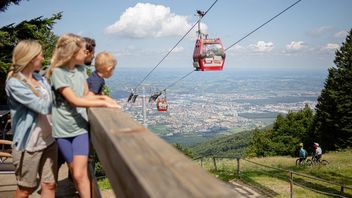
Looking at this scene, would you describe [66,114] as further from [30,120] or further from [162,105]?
[162,105]

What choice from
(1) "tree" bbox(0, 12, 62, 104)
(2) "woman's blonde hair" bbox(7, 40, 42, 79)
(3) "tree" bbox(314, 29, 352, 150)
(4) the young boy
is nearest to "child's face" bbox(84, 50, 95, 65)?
(4) the young boy

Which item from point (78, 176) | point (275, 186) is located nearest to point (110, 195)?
point (275, 186)

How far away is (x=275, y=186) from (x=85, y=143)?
16936mm

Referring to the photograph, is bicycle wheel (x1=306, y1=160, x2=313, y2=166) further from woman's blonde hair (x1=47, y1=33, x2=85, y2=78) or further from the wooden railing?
the wooden railing

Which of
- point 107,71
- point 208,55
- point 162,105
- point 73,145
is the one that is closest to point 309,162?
point 162,105

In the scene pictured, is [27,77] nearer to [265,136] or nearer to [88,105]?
[88,105]

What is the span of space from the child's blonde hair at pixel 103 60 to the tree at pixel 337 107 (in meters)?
48.0

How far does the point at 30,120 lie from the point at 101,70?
67 cm

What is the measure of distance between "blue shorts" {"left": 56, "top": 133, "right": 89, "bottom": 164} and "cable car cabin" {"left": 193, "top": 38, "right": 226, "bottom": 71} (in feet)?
57.0

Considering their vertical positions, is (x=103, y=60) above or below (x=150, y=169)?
above

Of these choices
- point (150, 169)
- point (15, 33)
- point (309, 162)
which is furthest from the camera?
point (309, 162)

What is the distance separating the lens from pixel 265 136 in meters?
67.1

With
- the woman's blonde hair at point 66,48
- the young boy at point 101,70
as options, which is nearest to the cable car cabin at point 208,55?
the young boy at point 101,70

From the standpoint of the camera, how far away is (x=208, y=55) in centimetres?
2023
